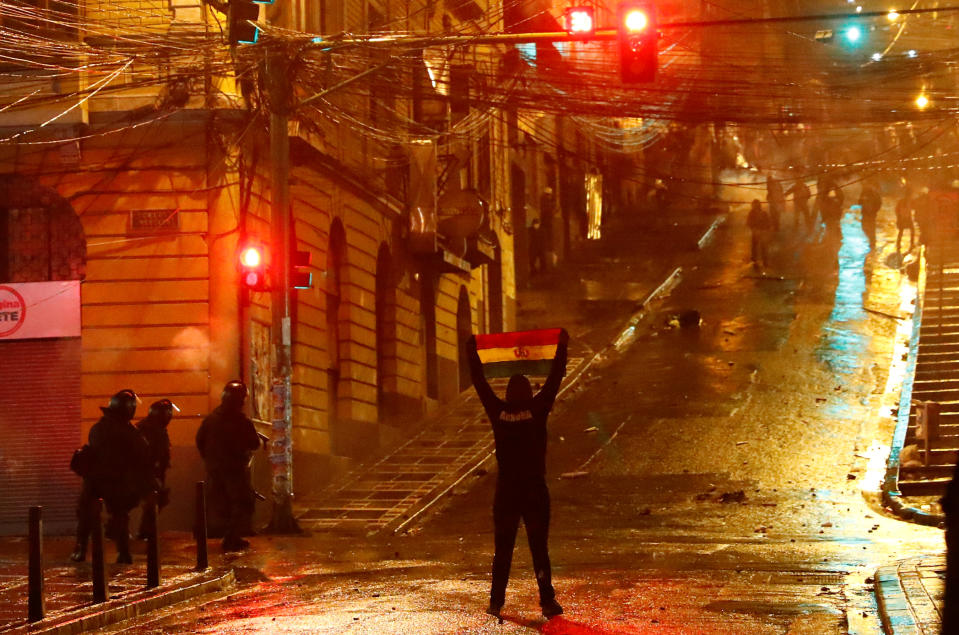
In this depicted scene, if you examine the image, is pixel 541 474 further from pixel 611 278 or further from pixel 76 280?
pixel 611 278

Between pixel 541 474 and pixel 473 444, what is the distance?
14.7 m

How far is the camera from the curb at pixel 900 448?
17.1m

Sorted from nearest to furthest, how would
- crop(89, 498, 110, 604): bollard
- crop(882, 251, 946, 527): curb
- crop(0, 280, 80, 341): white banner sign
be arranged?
crop(89, 498, 110, 604): bollard < crop(882, 251, 946, 527): curb < crop(0, 280, 80, 341): white banner sign

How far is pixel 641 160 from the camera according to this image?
57.5 metres

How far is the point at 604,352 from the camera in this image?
30.5m

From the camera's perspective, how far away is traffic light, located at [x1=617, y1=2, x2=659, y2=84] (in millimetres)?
16156

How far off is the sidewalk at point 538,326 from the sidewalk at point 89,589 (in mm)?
4560

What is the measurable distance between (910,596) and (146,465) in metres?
7.81

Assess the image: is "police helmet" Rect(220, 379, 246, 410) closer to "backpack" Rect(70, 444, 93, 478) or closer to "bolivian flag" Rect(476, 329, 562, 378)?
"backpack" Rect(70, 444, 93, 478)

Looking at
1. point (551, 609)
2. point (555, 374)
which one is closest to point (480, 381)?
point (555, 374)

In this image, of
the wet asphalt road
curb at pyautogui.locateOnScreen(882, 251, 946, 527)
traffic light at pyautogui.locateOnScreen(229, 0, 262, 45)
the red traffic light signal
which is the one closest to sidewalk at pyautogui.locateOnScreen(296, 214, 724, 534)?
the wet asphalt road

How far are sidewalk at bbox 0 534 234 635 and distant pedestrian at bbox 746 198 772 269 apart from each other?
25.1 meters

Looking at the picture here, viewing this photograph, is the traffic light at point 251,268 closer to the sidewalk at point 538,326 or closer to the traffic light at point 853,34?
the sidewalk at point 538,326

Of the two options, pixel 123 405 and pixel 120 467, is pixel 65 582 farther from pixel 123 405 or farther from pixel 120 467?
pixel 123 405
